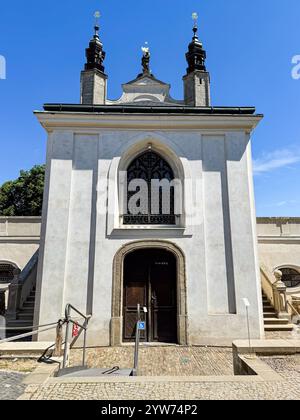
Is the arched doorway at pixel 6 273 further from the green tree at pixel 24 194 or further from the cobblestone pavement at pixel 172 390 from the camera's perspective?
the cobblestone pavement at pixel 172 390

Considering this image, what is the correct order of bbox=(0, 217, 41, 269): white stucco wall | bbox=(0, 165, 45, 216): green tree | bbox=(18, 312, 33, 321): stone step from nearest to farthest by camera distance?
bbox=(18, 312, 33, 321): stone step
bbox=(0, 217, 41, 269): white stucco wall
bbox=(0, 165, 45, 216): green tree

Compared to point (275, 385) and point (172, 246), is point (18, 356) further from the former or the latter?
point (172, 246)

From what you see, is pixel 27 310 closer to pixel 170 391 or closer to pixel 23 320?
pixel 23 320

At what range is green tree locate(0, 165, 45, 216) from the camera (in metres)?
29.4

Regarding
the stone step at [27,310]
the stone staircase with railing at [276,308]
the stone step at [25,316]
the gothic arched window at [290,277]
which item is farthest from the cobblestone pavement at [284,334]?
the stone step at [27,310]

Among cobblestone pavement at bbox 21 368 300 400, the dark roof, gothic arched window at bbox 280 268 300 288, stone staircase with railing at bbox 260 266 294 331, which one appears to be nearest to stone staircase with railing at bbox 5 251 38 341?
the dark roof

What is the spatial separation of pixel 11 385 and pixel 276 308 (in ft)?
34.3

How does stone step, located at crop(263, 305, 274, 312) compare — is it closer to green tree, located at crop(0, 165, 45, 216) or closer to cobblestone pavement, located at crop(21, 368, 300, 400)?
cobblestone pavement, located at crop(21, 368, 300, 400)

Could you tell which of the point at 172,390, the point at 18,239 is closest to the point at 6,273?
the point at 18,239

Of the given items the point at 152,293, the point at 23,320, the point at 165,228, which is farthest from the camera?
the point at 23,320

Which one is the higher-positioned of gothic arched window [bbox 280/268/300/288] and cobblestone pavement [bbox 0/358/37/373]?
gothic arched window [bbox 280/268/300/288]

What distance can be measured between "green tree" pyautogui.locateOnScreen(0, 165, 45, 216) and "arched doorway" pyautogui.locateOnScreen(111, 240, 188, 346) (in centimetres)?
2217

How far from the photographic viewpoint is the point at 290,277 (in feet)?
53.4

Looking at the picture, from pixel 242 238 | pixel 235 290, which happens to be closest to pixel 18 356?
pixel 235 290
